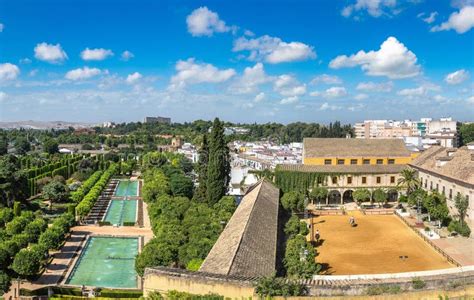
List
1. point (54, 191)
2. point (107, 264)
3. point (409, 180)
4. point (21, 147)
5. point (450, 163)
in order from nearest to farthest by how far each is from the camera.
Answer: point (107, 264)
point (450, 163)
point (409, 180)
point (54, 191)
point (21, 147)

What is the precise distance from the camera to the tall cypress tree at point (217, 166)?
44.3 meters

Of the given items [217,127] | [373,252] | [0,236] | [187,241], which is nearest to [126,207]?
[217,127]

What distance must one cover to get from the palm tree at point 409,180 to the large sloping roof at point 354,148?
20.0ft

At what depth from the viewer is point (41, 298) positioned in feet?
80.0

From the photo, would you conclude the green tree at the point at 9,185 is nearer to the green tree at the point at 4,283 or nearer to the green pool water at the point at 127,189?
the green pool water at the point at 127,189

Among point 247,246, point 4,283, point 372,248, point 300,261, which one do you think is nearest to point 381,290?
point 300,261

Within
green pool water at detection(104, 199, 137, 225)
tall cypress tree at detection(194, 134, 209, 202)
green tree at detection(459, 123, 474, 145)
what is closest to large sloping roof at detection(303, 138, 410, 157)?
tall cypress tree at detection(194, 134, 209, 202)

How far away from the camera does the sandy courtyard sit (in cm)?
2934

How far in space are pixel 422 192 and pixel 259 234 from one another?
83.1ft

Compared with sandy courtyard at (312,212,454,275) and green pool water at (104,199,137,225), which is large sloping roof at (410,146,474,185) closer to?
sandy courtyard at (312,212,454,275)

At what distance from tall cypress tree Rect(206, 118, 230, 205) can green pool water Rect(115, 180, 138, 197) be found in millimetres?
24967

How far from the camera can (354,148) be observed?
55.9 meters

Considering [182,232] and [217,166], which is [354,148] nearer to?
[217,166]

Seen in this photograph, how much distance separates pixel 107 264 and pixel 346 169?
31.4 m
